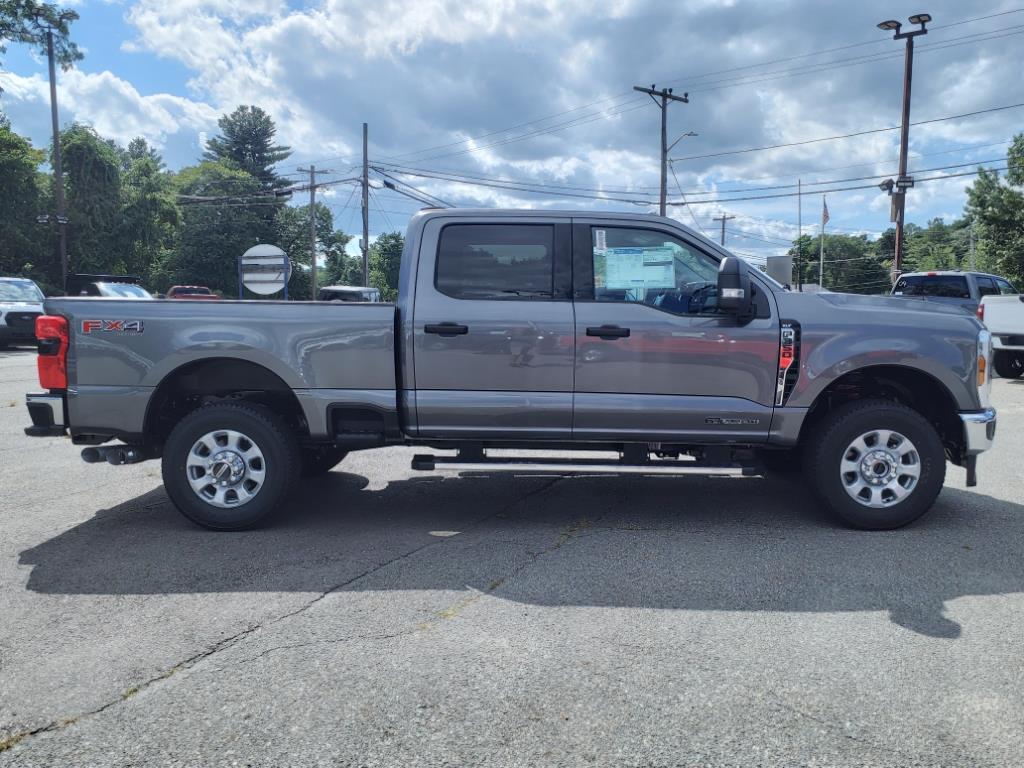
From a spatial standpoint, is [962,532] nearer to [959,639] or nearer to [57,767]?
[959,639]

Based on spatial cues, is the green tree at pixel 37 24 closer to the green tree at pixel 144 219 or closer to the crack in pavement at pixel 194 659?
the green tree at pixel 144 219

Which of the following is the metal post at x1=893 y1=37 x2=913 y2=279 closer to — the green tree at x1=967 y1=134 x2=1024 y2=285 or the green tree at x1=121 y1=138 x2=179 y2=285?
the green tree at x1=967 y1=134 x2=1024 y2=285

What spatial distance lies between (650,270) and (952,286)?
1541cm

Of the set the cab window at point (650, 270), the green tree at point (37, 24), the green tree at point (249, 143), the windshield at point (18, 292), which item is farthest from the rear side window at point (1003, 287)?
the green tree at point (249, 143)

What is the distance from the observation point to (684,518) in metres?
5.41

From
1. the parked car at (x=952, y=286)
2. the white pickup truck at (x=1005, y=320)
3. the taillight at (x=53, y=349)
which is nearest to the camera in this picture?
the taillight at (x=53, y=349)

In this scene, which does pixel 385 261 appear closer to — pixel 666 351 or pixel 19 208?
pixel 19 208

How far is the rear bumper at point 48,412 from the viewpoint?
500cm

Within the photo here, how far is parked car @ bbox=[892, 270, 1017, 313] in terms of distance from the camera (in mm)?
17266

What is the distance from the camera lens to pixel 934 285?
58.2 feet

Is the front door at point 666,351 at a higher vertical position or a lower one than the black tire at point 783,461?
higher

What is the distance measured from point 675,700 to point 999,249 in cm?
2890

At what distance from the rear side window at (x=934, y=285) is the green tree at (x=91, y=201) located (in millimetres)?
38749

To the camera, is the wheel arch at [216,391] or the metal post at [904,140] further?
the metal post at [904,140]
